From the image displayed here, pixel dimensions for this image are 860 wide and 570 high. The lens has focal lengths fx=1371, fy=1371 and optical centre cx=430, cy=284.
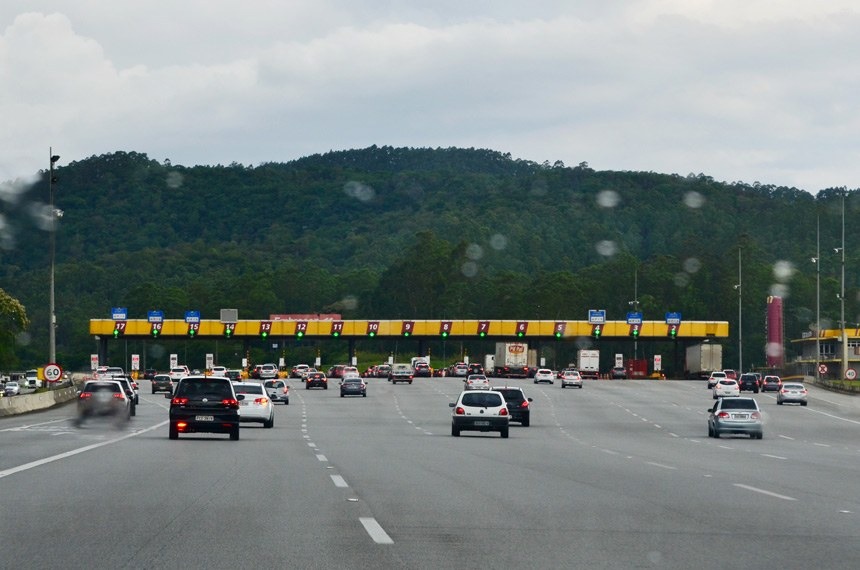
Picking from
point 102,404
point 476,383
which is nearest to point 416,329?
point 476,383

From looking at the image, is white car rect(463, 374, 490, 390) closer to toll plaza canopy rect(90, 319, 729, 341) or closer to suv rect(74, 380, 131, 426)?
suv rect(74, 380, 131, 426)

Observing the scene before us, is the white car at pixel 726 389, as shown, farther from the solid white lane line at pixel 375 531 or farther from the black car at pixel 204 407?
the solid white lane line at pixel 375 531

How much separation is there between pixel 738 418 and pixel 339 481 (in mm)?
27655

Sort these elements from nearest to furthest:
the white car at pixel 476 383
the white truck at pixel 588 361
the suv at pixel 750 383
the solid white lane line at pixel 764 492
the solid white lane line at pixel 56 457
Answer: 1. the solid white lane line at pixel 764 492
2. the solid white lane line at pixel 56 457
3. the white car at pixel 476 383
4. the suv at pixel 750 383
5. the white truck at pixel 588 361

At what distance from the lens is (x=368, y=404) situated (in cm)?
7688

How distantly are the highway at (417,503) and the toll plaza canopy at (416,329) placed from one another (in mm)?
102367

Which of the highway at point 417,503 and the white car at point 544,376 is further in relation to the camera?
the white car at point 544,376

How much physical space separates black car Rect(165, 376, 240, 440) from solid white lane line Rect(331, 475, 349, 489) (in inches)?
538

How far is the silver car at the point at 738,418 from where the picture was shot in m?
45.2

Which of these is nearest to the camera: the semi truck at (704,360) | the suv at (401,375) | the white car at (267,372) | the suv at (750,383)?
the suv at (750,383)

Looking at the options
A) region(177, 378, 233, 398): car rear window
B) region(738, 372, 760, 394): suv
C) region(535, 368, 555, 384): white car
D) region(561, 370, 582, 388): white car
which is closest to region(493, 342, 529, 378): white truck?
region(535, 368, 555, 384): white car

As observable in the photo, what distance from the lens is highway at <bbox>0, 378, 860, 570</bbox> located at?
11883mm

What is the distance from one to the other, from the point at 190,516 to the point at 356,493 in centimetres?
388

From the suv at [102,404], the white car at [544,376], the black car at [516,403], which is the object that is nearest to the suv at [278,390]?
the black car at [516,403]
